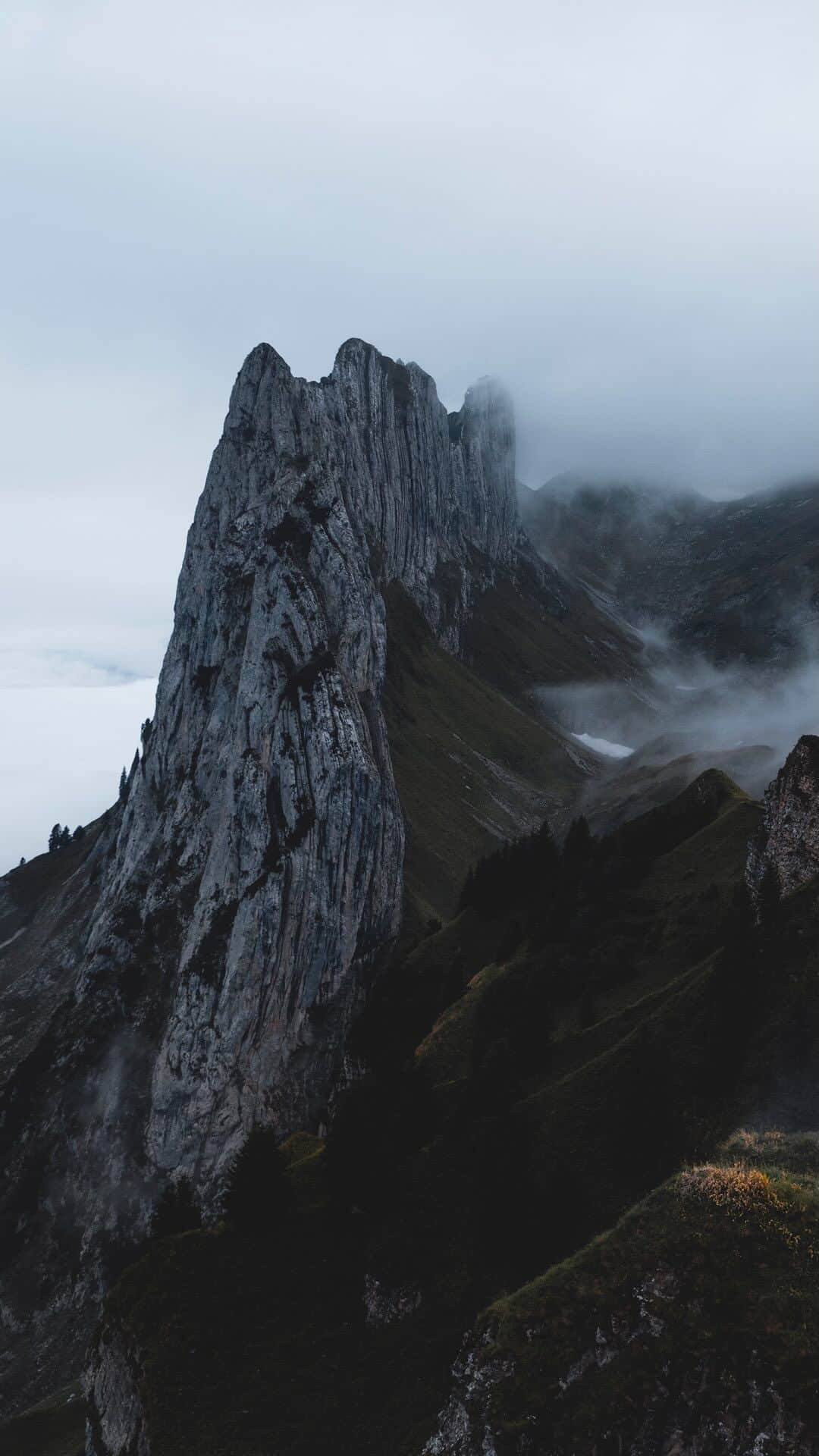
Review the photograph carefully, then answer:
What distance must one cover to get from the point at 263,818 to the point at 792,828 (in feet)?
251

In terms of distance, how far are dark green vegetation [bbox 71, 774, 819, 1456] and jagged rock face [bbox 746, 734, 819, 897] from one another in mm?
1649

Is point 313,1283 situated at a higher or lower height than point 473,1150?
lower

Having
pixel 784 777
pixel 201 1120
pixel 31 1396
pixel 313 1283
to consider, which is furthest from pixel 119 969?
pixel 784 777

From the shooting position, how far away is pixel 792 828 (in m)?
43.1

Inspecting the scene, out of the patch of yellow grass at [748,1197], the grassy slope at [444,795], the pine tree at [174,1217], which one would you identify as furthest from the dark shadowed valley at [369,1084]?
the grassy slope at [444,795]

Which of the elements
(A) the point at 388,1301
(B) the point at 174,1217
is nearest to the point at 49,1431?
(B) the point at 174,1217

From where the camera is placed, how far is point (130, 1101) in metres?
106

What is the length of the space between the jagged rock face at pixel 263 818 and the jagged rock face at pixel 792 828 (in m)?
68.9

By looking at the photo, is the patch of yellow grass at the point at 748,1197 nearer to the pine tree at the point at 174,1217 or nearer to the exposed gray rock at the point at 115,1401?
the exposed gray rock at the point at 115,1401

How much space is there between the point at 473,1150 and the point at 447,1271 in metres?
5.78

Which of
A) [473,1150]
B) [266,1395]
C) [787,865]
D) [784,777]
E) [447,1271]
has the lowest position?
[266,1395]

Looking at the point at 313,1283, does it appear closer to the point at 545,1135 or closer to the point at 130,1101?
the point at 545,1135

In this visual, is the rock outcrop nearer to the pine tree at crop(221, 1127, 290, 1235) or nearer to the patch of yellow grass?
the pine tree at crop(221, 1127, 290, 1235)

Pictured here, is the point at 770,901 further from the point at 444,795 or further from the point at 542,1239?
the point at 444,795
